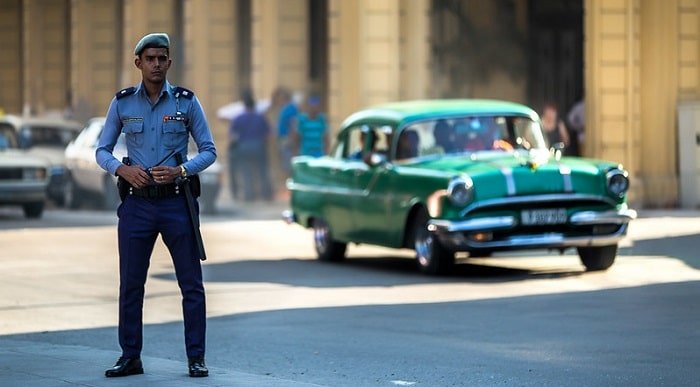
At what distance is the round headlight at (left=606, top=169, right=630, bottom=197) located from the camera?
58.3ft

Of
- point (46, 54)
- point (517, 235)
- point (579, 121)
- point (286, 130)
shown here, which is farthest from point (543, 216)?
point (46, 54)

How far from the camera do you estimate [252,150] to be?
32969 millimetres

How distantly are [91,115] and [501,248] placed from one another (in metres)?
27.5

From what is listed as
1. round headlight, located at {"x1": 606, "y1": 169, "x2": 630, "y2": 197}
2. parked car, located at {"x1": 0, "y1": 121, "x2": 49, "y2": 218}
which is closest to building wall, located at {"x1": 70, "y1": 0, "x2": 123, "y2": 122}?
parked car, located at {"x1": 0, "y1": 121, "x2": 49, "y2": 218}

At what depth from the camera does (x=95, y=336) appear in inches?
522

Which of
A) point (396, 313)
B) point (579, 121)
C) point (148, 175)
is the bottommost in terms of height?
point (396, 313)

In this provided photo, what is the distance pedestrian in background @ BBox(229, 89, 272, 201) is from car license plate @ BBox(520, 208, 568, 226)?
1562cm

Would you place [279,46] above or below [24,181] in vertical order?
above

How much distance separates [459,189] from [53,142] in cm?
1895

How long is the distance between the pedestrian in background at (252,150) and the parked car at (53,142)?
3305 mm

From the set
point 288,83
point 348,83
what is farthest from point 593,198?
point 288,83

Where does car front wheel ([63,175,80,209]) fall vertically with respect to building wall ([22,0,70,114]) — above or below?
below

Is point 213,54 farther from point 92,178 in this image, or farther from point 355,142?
point 355,142

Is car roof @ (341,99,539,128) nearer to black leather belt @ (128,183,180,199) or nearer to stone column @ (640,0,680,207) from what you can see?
black leather belt @ (128,183,180,199)
